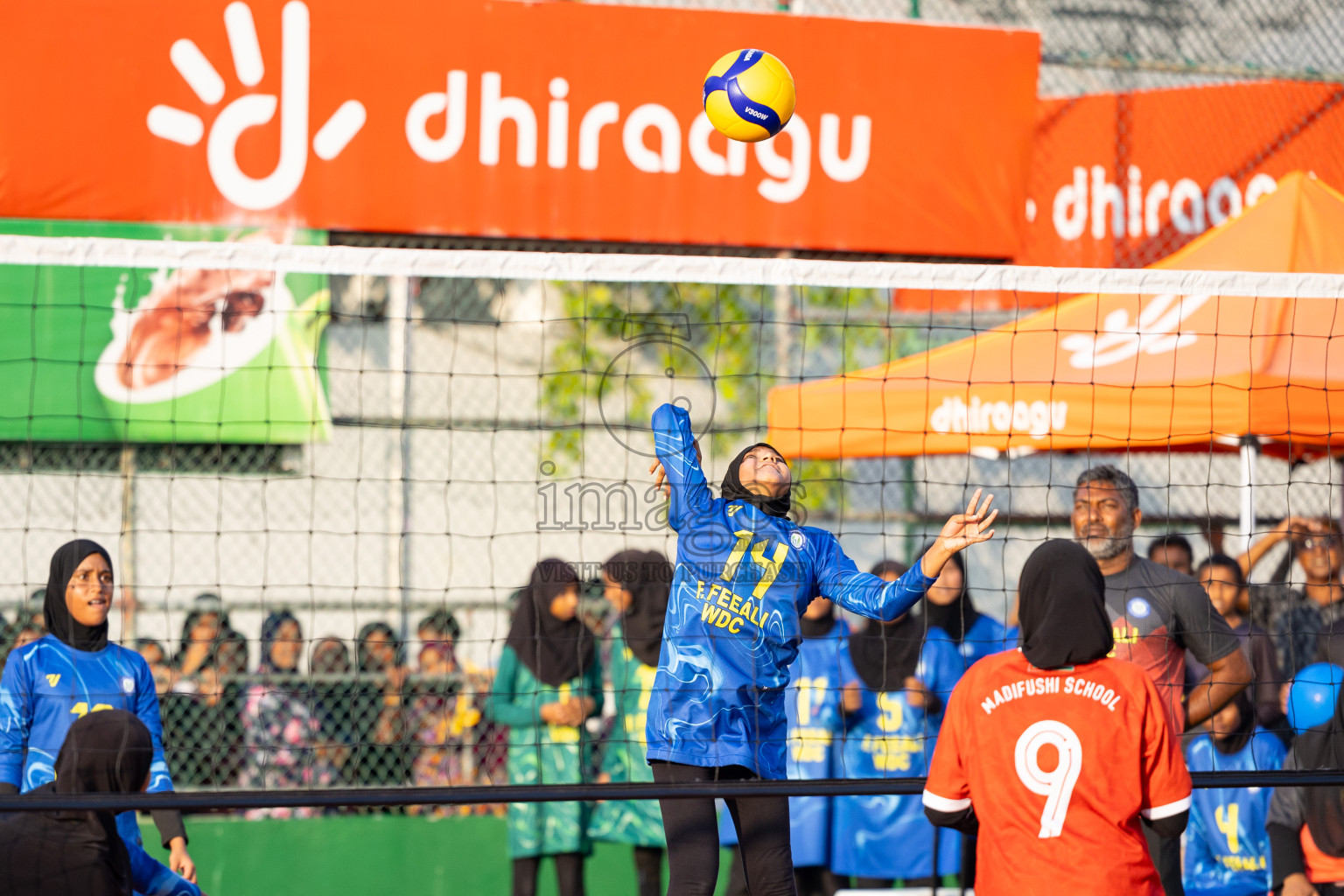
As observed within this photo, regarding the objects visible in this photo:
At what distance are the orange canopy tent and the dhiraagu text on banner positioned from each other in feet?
9.05

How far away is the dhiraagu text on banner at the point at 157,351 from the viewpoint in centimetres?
682

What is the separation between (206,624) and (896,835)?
3.73m

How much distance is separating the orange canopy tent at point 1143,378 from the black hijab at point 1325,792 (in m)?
1.15

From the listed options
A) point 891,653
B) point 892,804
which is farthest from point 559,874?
point 891,653

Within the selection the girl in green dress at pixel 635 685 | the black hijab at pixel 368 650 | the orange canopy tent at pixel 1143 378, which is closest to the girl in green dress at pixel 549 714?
the girl in green dress at pixel 635 685

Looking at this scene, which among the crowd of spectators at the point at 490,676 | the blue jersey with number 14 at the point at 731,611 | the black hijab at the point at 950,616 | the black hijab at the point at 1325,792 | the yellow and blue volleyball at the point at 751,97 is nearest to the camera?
the blue jersey with number 14 at the point at 731,611

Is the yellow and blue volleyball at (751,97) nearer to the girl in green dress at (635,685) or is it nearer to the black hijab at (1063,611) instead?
the girl in green dress at (635,685)

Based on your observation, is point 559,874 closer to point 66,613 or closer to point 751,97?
point 66,613

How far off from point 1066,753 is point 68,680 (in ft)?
10.8

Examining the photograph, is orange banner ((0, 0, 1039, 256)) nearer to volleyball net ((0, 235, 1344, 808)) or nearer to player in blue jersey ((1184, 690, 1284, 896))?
volleyball net ((0, 235, 1344, 808))

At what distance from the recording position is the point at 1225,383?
497 cm

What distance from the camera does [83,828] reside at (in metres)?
3.47

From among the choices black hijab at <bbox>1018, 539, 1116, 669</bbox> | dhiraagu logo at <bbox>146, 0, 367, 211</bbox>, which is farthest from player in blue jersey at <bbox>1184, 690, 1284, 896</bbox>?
dhiraagu logo at <bbox>146, 0, 367, 211</bbox>

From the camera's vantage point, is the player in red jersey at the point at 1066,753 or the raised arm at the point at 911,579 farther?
the raised arm at the point at 911,579
